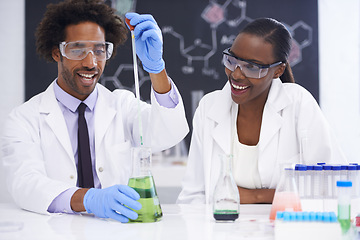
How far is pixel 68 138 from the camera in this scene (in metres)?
2.22

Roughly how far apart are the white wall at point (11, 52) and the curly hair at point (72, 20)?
1.54m

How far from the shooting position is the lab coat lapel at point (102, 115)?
2.27m

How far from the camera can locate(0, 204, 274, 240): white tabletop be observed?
1334 mm

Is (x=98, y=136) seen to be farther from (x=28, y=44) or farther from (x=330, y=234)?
(x=28, y=44)

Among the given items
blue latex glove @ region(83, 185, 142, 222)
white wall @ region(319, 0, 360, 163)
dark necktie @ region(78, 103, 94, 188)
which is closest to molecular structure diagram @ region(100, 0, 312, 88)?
white wall @ region(319, 0, 360, 163)

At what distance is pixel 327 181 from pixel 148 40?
0.88m

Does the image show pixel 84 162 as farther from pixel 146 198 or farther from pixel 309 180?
pixel 309 180

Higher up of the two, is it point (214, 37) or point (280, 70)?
point (214, 37)

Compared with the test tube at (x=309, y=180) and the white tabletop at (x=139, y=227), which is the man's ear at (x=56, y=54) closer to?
the white tabletop at (x=139, y=227)

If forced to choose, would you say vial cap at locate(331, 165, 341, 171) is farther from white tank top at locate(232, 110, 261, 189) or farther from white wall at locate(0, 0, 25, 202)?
white wall at locate(0, 0, 25, 202)

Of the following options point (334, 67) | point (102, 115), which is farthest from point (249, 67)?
point (334, 67)

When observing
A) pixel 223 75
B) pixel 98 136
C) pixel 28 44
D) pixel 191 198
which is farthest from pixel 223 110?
pixel 28 44

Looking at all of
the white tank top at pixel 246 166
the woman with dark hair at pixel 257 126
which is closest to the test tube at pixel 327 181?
the woman with dark hair at pixel 257 126

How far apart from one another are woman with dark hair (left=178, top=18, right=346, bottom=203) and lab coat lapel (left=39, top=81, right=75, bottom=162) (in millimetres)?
588
